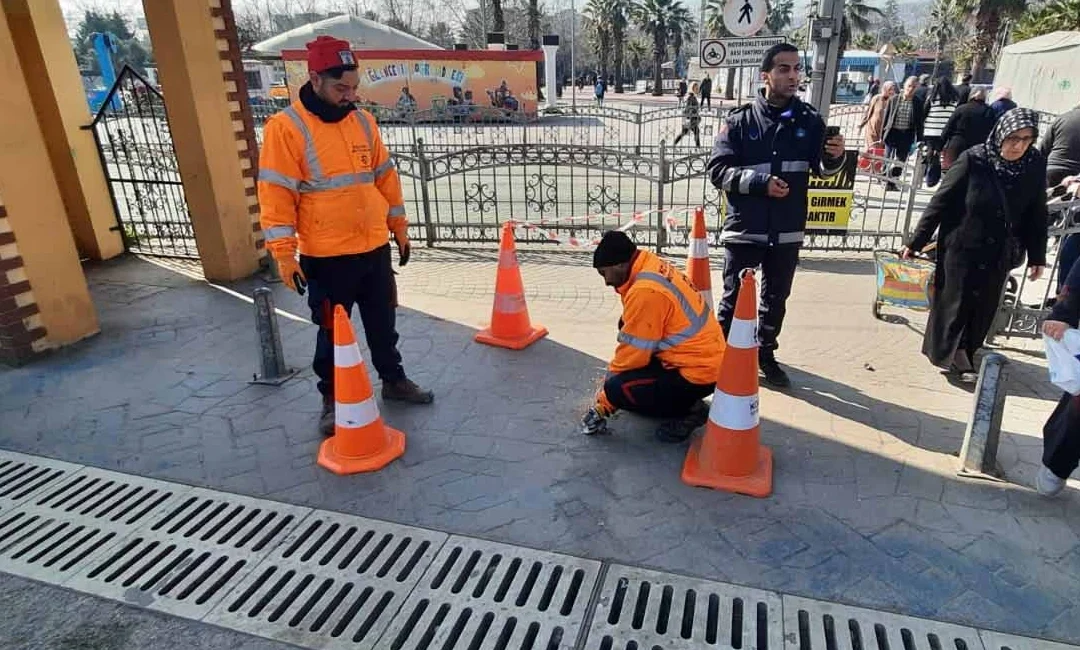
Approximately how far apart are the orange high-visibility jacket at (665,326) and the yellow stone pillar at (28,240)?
13.9ft

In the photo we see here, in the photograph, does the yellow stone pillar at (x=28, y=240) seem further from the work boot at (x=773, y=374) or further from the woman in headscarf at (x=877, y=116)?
the woman in headscarf at (x=877, y=116)

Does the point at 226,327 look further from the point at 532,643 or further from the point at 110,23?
the point at 110,23

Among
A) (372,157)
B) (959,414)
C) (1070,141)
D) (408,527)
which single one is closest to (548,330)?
(372,157)

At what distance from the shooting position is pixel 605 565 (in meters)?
2.69

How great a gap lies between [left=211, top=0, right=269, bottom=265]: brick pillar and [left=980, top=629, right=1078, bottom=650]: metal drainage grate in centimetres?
633

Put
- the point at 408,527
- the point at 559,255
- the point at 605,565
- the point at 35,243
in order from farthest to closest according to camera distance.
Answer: the point at 559,255
the point at 35,243
the point at 408,527
the point at 605,565

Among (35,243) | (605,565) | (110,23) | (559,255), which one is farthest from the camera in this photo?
(110,23)

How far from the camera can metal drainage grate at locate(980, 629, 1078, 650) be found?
2.26 meters

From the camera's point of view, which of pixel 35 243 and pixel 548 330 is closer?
pixel 35 243

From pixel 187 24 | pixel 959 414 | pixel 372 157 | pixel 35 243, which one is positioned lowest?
pixel 959 414

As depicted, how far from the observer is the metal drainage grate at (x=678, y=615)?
232 centimetres

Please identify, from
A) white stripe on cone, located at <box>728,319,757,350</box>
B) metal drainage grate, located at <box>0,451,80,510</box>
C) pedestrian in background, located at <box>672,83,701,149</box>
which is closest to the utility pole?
white stripe on cone, located at <box>728,319,757,350</box>

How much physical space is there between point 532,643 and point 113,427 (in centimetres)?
295

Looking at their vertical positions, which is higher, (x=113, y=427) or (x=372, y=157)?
(x=372, y=157)
